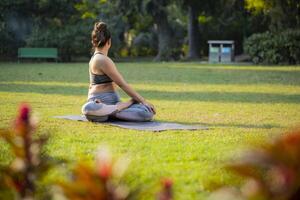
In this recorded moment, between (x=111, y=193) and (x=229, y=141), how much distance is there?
5975 mm

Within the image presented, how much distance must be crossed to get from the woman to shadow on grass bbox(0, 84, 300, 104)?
4.24 m

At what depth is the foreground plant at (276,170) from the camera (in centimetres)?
142

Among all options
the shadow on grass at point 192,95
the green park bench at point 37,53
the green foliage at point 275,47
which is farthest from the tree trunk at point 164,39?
the shadow on grass at point 192,95

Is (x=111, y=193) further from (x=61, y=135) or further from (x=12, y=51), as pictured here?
(x=12, y=51)

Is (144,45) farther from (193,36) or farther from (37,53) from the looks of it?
(37,53)

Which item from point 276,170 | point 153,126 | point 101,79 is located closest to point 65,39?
point 101,79

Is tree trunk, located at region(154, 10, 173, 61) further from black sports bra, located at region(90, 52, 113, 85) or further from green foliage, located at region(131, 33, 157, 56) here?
black sports bra, located at region(90, 52, 113, 85)

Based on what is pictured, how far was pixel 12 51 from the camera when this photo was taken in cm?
3691

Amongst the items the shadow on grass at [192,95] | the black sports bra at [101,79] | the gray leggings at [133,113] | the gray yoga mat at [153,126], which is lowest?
the shadow on grass at [192,95]

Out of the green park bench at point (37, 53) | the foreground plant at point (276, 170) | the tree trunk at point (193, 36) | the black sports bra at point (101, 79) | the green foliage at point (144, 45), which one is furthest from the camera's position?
the green foliage at point (144, 45)

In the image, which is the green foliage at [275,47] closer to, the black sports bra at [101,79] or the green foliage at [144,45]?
the green foliage at [144,45]

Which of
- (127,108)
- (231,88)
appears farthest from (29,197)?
(231,88)

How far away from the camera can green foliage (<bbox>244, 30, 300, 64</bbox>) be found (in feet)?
105

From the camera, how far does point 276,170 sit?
1451mm
